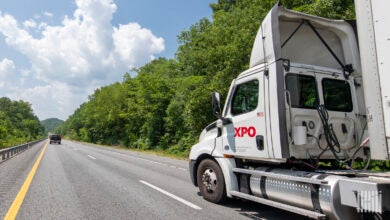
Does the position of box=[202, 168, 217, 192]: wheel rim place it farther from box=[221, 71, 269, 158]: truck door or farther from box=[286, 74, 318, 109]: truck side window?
box=[286, 74, 318, 109]: truck side window

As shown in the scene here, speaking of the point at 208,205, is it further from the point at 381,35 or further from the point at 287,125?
the point at 381,35

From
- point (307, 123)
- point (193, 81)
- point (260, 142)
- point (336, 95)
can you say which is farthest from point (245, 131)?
point (193, 81)

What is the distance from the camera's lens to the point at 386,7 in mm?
3146

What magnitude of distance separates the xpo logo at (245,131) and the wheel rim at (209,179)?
1.08 metres

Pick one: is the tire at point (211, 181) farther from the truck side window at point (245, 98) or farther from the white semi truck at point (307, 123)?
the truck side window at point (245, 98)

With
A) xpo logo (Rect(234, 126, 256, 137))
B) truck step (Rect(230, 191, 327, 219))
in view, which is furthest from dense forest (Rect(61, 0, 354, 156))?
truck step (Rect(230, 191, 327, 219))

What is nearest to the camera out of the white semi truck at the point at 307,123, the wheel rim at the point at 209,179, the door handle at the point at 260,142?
the white semi truck at the point at 307,123

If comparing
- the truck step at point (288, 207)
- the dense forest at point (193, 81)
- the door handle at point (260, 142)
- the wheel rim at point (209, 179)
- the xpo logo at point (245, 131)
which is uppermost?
the dense forest at point (193, 81)

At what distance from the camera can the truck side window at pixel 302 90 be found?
16.2 feet

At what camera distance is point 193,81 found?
22.5 m

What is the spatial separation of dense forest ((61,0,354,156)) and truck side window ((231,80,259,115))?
8.92 meters

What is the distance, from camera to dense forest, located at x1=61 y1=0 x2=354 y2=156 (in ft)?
51.6

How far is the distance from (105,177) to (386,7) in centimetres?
909

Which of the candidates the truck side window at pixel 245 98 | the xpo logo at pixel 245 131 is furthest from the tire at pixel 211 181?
the truck side window at pixel 245 98
